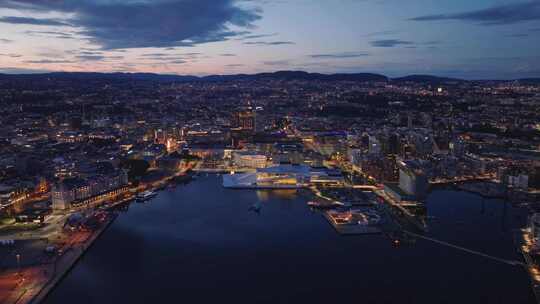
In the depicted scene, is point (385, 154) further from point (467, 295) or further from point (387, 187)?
point (467, 295)

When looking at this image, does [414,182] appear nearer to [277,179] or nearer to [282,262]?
[277,179]

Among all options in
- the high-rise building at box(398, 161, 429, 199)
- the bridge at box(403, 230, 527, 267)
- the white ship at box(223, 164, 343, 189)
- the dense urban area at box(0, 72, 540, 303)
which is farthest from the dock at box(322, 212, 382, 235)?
the white ship at box(223, 164, 343, 189)

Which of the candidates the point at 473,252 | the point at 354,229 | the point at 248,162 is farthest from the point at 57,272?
the point at 248,162

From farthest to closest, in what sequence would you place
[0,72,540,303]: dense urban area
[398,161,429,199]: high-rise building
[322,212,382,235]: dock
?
1. [398,161,429,199]: high-rise building
2. [322,212,382,235]: dock
3. [0,72,540,303]: dense urban area

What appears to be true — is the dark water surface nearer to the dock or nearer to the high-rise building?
the dock

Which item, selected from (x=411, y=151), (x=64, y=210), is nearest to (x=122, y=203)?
(x=64, y=210)

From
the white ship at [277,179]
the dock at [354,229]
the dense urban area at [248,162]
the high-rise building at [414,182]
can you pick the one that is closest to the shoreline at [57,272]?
the dense urban area at [248,162]
